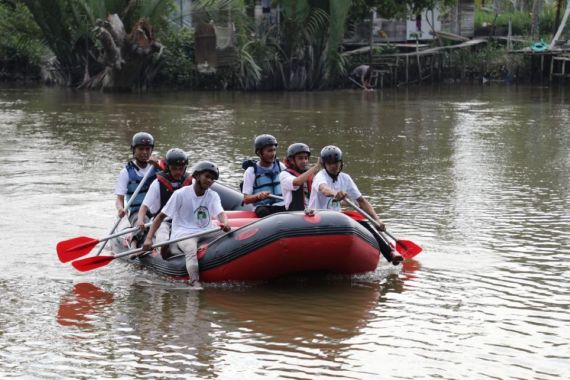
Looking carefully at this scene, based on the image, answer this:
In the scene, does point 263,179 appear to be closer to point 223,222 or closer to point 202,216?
point 202,216

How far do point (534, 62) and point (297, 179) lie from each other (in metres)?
36.7

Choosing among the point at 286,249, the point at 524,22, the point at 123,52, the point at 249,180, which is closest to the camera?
the point at 286,249

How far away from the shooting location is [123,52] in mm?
37125

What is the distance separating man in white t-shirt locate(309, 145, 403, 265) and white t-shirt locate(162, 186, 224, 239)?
0.96 m

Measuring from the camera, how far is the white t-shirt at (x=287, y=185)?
1062 centimetres

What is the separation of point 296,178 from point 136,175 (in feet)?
6.75

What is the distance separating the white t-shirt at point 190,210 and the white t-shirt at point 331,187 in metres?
0.94

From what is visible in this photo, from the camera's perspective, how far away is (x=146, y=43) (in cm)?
3681

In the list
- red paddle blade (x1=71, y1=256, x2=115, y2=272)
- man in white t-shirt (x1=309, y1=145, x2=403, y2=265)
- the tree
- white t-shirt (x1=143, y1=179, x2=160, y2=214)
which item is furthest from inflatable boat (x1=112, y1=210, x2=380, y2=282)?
the tree

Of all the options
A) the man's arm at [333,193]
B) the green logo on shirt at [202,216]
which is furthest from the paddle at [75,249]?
the man's arm at [333,193]

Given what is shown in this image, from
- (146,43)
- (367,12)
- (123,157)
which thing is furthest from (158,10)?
(123,157)

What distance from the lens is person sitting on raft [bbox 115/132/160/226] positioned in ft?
38.0

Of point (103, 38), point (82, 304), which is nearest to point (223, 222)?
point (82, 304)

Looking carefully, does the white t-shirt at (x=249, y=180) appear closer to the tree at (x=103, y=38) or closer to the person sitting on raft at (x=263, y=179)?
→ the person sitting on raft at (x=263, y=179)
